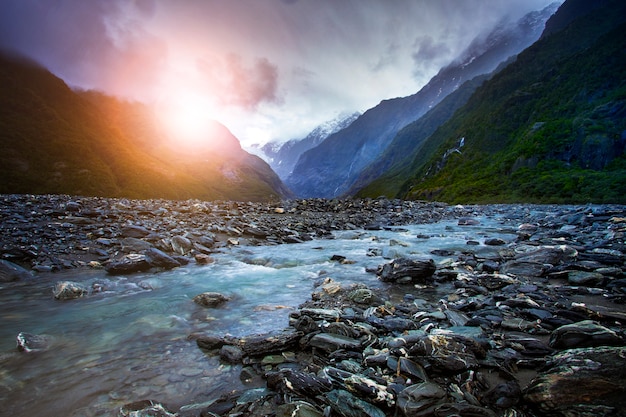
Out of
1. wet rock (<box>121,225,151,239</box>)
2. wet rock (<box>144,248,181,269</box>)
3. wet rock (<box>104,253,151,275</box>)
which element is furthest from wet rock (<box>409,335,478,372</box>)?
wet rock (<box>121,225,151,239</box>)

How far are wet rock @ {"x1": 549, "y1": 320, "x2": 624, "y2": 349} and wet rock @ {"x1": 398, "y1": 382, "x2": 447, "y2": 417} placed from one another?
120 inches

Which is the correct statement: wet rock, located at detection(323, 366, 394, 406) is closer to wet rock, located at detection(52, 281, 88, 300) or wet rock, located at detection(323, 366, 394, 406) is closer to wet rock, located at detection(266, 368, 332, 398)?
wet rock, located at detection(266, 368, 332, 398)

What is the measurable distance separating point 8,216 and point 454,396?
2784 centimetres

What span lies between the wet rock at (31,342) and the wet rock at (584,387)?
378 inches

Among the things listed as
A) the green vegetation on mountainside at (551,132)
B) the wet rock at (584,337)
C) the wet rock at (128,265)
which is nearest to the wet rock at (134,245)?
the wet rock at (128,265)

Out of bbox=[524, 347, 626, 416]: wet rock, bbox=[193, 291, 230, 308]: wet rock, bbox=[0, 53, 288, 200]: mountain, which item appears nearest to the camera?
bbox=[524, 347, 626, 416]: wet rock

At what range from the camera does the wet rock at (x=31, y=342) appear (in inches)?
249

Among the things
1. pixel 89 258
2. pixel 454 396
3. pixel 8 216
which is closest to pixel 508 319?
pixel 454 396

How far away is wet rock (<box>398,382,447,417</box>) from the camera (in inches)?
153

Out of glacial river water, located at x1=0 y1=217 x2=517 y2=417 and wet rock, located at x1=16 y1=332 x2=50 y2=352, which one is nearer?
glacial river water, located at x1=0 y1=217 x2=517 y2=417

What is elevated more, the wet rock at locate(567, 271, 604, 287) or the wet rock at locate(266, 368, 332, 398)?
the wet rock at locate(567, 271, 604, 287)

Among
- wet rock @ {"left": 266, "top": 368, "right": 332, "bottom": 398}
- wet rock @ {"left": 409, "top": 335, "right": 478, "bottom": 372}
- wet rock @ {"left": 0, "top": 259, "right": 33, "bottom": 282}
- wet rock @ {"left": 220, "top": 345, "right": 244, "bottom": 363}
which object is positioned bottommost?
wet rock @ {"left": 0, "top": 259, "right": 33, "bottom": 282}

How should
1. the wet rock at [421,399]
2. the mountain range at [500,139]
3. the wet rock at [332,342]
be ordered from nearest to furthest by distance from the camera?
the wet rock at [421,399] → the wet rock at [332,342] → the mountain range at [500,139]

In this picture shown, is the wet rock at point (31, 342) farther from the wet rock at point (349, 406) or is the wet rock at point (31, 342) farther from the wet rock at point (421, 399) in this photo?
the wet rock at point (421, 399)
